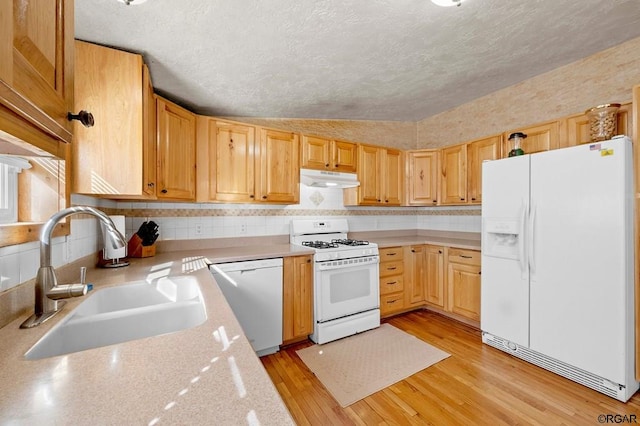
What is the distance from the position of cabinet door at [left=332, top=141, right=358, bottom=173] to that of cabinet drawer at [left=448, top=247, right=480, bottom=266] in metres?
1.45

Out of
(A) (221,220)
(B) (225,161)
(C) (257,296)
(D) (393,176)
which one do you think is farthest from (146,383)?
(D) (393,176)

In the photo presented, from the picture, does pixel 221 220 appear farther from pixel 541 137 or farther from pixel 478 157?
pixel 541 137

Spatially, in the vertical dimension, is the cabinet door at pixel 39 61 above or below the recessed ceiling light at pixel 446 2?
below

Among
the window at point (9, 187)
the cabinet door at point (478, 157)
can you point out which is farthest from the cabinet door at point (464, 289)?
the window at point (9, 187)

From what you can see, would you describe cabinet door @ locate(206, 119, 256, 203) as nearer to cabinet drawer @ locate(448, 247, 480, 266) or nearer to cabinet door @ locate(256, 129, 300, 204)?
cabinet door @ locate(256, 129, 300, 204)

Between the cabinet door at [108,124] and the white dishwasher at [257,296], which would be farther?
the white dishwasher at [257,296]

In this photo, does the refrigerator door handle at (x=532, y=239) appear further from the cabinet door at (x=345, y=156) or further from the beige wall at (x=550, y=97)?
the cabinet door at (x=345, y=156)

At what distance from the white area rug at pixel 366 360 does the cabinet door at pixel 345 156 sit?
1.81 meters

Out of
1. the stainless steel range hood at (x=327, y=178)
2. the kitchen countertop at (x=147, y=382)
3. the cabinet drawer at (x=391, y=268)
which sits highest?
the stainless steel range hood at (x=327, y=178)

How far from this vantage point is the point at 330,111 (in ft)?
10.1

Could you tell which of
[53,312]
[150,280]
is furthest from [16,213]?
[150,280]

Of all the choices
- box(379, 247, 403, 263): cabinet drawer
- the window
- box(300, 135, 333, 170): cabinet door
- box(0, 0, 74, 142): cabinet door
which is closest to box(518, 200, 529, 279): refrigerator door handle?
box(379, 247, 403, 263): cabinet drawer

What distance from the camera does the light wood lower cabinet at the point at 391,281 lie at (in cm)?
306

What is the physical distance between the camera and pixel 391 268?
3121 millimetres
